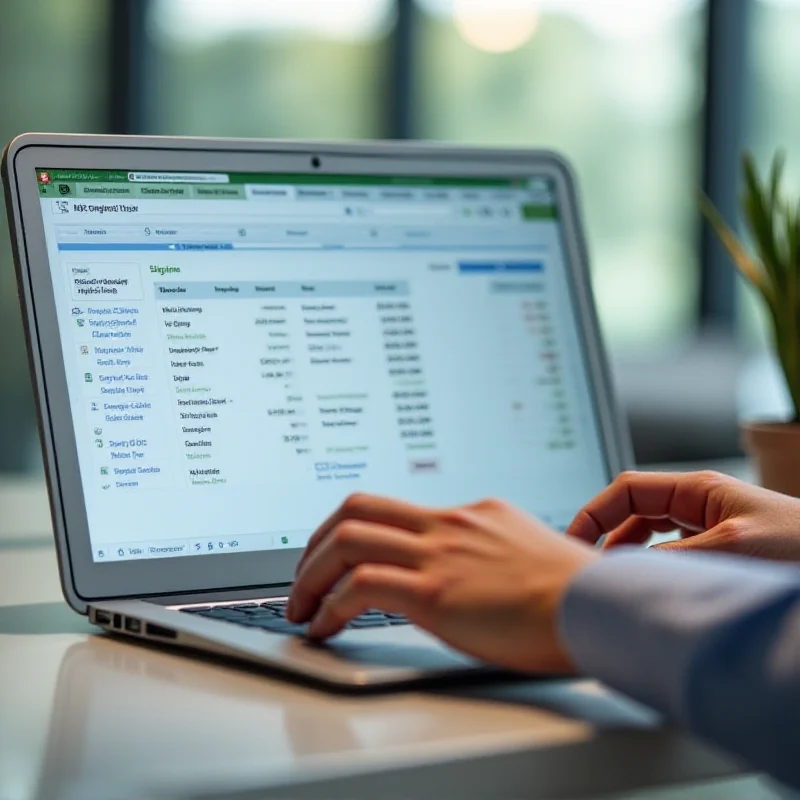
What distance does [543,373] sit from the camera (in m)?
1.12

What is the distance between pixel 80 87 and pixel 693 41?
2.56m

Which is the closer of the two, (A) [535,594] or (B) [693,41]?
(A) [535,594]

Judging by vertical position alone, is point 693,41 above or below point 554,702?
above

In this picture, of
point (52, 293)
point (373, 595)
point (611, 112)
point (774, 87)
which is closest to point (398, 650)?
point (373, 595)

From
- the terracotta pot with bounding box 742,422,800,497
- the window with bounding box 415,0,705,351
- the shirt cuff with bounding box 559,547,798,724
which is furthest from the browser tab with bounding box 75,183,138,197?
the window with bounding box 415,0,705,351

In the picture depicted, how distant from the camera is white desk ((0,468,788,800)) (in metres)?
0.52

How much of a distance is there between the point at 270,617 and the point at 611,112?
198 inches

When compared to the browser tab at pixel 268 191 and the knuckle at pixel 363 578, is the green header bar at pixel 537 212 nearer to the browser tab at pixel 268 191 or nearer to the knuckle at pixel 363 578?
the browser tab at pixel 268 191

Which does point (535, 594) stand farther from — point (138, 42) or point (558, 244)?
point (138, 42)

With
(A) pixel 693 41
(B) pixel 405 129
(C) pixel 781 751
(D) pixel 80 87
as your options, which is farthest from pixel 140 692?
(A) pixel 693 41

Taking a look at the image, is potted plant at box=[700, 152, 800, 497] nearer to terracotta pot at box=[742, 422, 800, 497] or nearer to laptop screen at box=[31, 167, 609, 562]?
terracotta pot at box=[742, 422, 800, 497]

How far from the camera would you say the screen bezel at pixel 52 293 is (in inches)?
34.4

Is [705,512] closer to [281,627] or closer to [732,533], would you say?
[732,533]

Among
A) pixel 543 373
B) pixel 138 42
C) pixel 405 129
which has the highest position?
pixel 138 42
